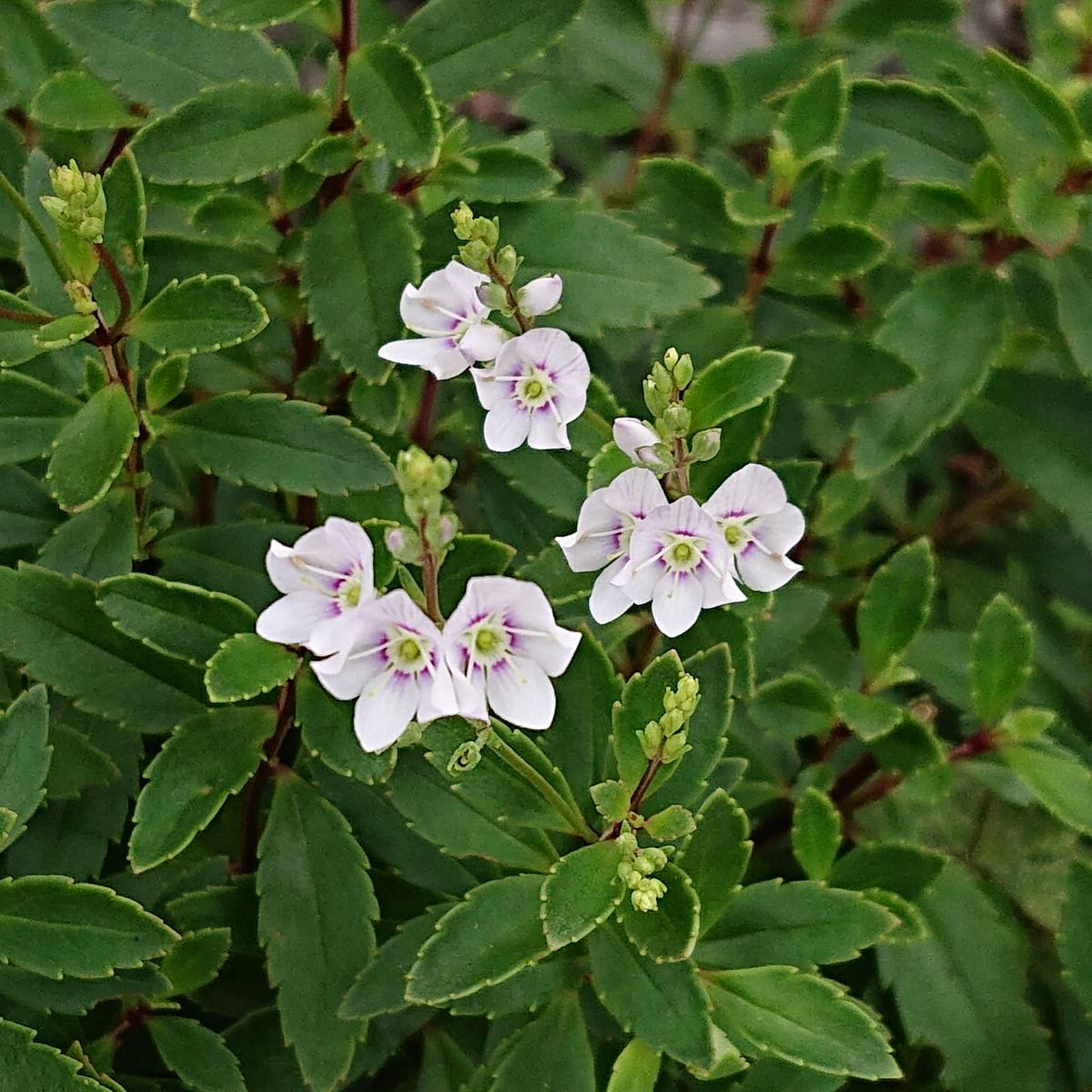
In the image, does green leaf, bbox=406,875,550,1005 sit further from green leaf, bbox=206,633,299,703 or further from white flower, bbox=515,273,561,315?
white flower, bbox=515,273,561,315

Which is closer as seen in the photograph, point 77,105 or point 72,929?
point 72,929

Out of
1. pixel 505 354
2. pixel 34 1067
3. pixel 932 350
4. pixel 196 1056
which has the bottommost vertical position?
pixel 196 1056

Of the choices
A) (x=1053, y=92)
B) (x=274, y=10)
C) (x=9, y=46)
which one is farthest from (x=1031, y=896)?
(x=9, y=46)

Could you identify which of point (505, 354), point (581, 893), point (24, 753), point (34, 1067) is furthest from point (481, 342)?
point (34, 1067)

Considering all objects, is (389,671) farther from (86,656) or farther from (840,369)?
(840,369)

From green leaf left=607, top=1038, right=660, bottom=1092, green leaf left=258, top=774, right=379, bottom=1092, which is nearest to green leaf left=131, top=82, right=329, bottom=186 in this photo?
green leaf left=258, top=774, right=379, bottom=1092
